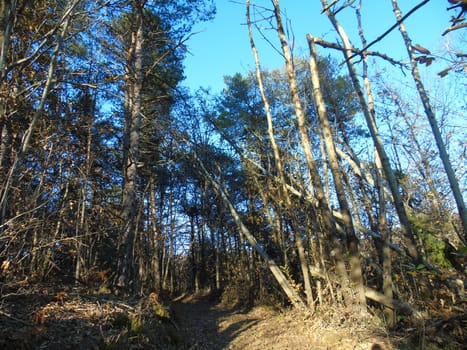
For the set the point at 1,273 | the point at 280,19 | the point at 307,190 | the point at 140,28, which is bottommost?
the point at 1,273

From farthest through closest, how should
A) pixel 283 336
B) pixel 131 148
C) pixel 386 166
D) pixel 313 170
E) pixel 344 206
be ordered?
pixel 131 148 < pixel 313 170 < pixel 283 336 < pixel 344 206 < pixel 386 166

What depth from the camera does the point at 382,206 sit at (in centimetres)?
597

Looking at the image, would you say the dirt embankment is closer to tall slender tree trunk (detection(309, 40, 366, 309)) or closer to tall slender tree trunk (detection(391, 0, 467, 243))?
tall slender tree trunk (detection(309, 40, 366, 309))

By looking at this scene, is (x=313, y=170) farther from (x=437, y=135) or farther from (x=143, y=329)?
(x=143, y=329)

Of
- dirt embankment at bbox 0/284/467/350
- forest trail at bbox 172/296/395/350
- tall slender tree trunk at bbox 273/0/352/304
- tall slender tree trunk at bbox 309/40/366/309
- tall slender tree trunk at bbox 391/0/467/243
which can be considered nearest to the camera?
dirt embankment at bbox 0/284/467/350

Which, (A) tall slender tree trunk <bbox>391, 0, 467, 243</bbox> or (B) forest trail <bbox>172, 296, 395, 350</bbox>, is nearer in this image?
(A) tall slender tree trunk <bbox>391, 0, 467, 243</bbox>

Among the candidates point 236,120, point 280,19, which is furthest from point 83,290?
point 236,120

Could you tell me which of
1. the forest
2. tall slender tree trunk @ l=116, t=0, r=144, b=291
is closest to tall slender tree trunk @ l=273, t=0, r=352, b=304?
the forest

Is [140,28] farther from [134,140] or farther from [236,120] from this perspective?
[236,120]

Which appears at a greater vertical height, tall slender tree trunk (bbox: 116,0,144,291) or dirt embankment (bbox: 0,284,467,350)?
tall slender tree trunk (bbox: 116,0,144,291)

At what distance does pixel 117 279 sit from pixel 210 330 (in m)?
A: 2.65

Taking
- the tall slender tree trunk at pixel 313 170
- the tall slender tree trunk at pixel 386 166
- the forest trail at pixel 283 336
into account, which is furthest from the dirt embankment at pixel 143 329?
the tall slender tree trunk at pixel 386 166

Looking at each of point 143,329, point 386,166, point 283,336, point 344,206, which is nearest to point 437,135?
point 386,166

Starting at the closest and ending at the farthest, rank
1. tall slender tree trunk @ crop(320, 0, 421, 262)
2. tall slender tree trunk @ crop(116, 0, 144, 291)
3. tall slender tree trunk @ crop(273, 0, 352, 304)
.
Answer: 1. tall slender tree trunk @ crop(320, 0, 421, 262)
2. tall slender tree trunk @ crop(273, 0, 352, 304)
3. tall slender tree trunk @ crop(116, 0, 144, 291)
